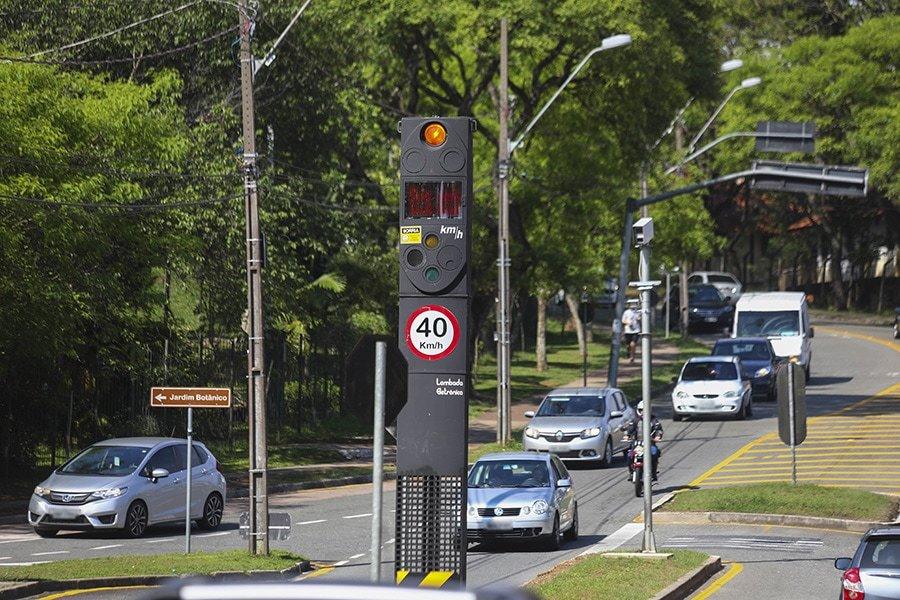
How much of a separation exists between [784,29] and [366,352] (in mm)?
65546

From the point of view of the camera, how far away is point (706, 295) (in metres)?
73.3

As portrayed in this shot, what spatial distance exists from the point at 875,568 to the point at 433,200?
5264mm

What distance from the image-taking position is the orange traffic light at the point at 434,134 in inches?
520

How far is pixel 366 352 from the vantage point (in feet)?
36.3

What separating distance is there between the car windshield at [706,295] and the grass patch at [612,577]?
53.4 metres

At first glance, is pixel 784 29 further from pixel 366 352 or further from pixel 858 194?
pixel 366 352

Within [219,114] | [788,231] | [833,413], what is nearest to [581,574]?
[219,114]

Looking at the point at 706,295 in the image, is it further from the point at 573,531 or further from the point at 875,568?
the point at 875,568

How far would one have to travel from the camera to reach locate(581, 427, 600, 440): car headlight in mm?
31719

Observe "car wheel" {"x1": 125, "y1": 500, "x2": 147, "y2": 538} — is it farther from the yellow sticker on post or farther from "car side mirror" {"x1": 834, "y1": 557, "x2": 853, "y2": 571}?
"car side mirror" {"x1": 834, "y1": 557, "x2": 853, "y2": 571}

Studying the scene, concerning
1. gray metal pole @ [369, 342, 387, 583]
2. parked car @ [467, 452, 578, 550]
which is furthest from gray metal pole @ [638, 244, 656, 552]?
gray metal pole @ [369, 342, 387, 583]

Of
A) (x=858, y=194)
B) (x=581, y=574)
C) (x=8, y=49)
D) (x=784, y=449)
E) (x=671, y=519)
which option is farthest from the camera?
(x=784, y=449)

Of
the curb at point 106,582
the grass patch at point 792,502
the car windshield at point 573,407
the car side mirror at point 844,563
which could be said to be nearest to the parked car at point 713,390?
the car windshield at point 573,407

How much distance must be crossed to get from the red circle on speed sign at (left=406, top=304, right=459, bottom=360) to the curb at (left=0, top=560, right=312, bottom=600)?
4.61 meters
